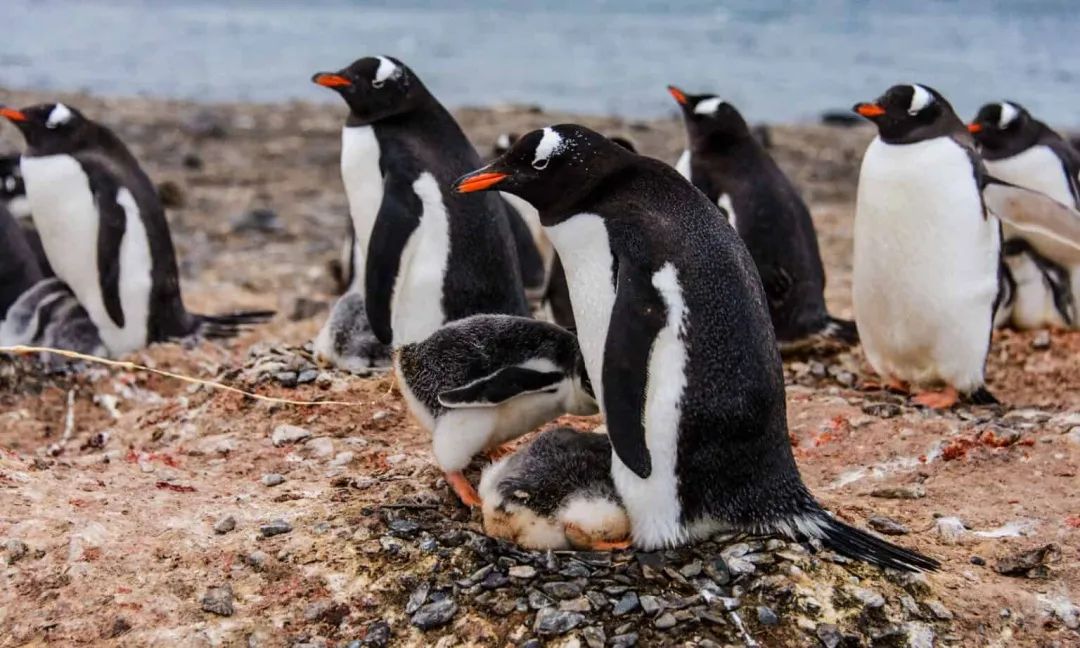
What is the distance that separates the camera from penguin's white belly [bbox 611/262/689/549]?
11.8 ft

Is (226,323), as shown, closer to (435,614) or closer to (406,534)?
(406,534)

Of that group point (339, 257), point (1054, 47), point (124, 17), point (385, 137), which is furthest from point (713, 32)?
point (385, 137)

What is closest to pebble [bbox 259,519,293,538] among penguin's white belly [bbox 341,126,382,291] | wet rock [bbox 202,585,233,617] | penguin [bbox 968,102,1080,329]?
wet rock [bbox 202,585,233,617]

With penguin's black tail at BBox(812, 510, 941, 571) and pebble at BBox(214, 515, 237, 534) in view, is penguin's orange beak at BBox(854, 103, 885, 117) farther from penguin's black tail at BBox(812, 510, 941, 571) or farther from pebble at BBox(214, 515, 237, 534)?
pebble at BBox(214, 515, 237, 534)

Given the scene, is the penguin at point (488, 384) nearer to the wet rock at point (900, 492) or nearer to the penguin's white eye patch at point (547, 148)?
the penguin's white eye patch at point (547, 148)

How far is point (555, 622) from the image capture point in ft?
11.4

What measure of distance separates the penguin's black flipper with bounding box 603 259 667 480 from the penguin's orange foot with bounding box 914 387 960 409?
9.26ft

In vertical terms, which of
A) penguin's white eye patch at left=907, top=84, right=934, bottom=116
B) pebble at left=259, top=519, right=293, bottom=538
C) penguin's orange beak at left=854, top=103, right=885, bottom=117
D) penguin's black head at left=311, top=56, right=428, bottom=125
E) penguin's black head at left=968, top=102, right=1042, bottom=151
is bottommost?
pebble at left=259, top=519, right=293, bottom=538

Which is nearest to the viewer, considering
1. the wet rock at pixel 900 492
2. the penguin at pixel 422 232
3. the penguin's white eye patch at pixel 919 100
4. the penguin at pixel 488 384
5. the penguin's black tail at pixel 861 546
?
the penguin's black tail at pixel 861 546

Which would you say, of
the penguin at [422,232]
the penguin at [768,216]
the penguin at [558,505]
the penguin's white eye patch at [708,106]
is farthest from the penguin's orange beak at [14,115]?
the penguin at [558,505]

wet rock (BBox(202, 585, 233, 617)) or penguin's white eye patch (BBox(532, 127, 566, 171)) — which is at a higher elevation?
penguin's white eye patch (BBox(532, 127, 566, 171))

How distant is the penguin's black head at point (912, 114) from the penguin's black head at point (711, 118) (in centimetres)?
114

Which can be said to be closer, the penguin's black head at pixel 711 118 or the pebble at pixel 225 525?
the pebble at pixel 225 525

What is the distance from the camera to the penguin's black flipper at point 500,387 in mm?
3996
